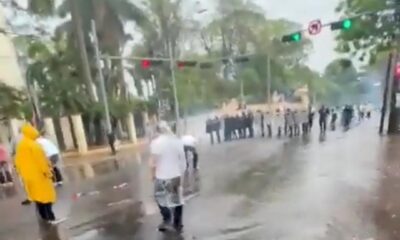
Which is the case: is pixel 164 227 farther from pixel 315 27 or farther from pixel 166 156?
pixel 315 27

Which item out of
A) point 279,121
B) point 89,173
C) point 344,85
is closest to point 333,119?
Result: point 279,121

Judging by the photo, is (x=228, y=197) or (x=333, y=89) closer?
(x=228, y=197)

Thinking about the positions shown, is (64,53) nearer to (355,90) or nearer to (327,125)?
(327,125)

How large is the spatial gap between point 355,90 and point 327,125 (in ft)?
36.6

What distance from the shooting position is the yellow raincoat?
8.51 metres

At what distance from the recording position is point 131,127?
34.7 m

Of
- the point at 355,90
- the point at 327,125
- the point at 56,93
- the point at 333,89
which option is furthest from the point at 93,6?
the point at 355,90

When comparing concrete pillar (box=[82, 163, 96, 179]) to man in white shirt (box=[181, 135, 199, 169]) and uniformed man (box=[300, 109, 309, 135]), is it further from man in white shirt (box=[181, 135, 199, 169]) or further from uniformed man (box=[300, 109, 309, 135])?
uniformed man (box=[300, 109, 309, 135])

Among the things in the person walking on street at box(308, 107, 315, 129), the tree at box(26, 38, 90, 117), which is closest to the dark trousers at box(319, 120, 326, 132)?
the person walking on street at box(308, 107, 315, 129)

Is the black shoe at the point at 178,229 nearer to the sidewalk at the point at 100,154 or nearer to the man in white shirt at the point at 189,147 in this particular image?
the man in white shirt at the point at 189,147

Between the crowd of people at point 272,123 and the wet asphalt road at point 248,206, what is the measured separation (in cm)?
1838

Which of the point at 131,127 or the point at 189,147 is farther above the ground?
the point at 189,147

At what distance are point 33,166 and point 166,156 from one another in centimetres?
228

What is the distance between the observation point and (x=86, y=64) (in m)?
34.0
